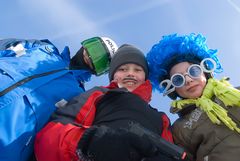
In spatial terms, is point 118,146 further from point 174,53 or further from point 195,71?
point 174,53

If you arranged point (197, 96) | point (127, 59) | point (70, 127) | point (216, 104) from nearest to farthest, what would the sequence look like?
point (70, 127) → point (216, 104) → point (197, 96) → point (127, 59)

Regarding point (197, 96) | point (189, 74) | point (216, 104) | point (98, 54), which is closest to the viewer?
point (216, 104)

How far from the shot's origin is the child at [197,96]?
3270 mm

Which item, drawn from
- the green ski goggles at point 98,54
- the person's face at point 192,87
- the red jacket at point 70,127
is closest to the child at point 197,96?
the person's face at point 192,87

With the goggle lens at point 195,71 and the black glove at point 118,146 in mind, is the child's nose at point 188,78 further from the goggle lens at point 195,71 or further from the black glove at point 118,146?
the black glove at point 118,146

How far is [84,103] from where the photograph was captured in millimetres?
3426

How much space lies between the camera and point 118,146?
7.89 ft

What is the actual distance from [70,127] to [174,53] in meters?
1.94

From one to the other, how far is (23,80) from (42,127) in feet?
1.70

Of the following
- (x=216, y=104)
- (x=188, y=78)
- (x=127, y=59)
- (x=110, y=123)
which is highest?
(x=127, y=59)

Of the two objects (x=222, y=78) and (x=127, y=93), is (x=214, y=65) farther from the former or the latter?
(x=127, y=93)

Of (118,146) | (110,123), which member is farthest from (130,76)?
(118,146)

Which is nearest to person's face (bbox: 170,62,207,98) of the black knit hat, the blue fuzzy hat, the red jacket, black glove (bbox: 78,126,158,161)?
the blue fuzzy hat

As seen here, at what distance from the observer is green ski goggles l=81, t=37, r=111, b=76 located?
463 cm
